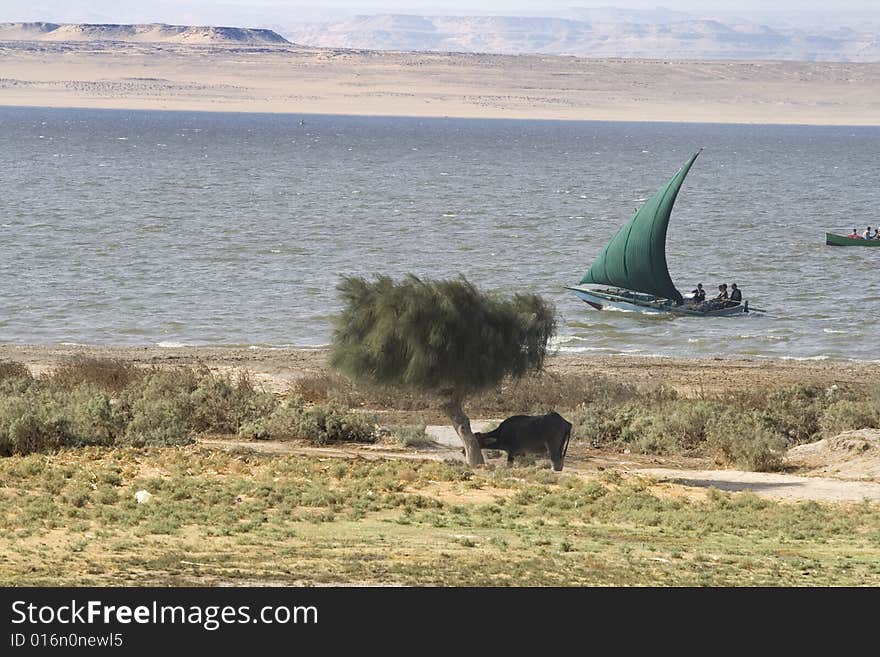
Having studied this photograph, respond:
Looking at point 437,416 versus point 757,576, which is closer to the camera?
point 757,576

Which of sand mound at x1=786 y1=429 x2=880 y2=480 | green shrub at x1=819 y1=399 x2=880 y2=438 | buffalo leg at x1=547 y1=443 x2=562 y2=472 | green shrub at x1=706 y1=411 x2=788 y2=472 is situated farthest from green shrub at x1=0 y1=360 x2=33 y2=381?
green shrub at x1=819 y1=399 x2=880 y2=438

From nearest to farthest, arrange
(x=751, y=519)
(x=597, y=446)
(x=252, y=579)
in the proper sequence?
1. (x=252, y=579)
2. (x=751, y=519)
3. (x=597, y=446)

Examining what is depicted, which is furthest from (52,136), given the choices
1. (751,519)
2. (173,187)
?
(751,519)

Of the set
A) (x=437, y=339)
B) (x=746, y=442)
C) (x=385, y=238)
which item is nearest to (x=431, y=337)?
(x=437, y=339)

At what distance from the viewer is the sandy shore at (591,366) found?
88.3 ft

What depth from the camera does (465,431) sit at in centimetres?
1844

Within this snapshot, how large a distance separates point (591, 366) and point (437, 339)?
12841 millimetres

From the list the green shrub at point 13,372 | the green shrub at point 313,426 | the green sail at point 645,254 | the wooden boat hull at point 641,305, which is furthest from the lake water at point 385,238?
the green shrub at point 313,426

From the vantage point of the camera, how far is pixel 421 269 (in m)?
47.7

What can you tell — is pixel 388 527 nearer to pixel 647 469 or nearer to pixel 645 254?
pixel 647 469

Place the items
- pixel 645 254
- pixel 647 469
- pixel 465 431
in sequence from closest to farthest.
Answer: pixel 465 431 < pixel 647 469 < pixel 645 254

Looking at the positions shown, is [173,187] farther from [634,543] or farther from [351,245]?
[634,543]

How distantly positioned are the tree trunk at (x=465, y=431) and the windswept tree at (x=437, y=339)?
13 mm
